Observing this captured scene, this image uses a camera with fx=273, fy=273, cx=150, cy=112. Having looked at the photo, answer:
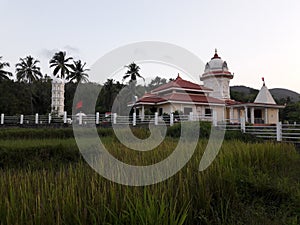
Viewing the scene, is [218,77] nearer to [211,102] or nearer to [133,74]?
[211,102]

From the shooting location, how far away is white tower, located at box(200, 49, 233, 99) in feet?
90.1

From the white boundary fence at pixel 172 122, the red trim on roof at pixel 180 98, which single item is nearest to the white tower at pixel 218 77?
the red trim on roof at pixel 180 98

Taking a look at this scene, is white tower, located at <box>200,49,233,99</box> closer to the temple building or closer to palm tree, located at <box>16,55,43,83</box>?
the temple building

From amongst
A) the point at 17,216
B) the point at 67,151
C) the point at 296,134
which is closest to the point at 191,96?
the point at 296,134

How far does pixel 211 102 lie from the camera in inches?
903

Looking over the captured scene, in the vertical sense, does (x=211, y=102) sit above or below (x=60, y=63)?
below

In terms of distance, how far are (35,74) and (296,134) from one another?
33129 millimetres

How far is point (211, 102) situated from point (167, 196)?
20.5 metres

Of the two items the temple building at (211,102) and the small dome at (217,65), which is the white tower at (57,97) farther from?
the small dome at (217,65)

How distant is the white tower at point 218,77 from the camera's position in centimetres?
2745

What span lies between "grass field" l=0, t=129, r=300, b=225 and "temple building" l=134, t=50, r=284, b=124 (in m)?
15.1

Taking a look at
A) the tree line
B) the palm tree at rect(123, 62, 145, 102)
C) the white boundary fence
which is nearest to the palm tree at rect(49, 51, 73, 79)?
the tree line

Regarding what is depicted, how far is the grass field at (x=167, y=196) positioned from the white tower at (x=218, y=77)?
21275 millimetres

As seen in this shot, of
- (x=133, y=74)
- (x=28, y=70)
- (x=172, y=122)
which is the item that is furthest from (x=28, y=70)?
(x=172, y=122)
